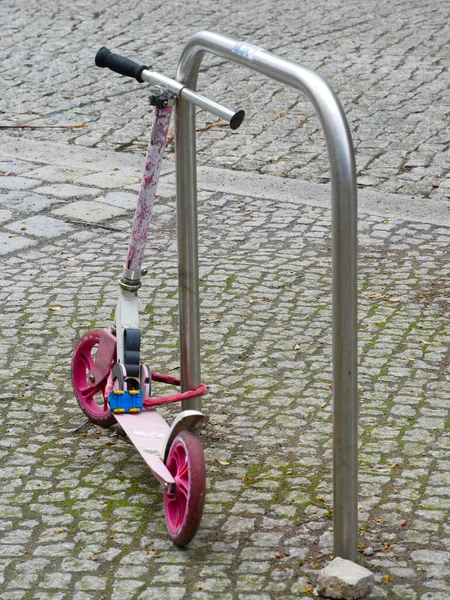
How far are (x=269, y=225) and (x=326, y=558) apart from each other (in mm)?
3436

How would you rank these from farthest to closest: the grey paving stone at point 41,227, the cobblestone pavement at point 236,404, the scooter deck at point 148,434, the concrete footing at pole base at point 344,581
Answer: the grey paving stone at point 41,227 < the scooter deck at point 148,434 < the cobblestone pavement at point 236,404 < the concrete footing at pole base at point 344,581

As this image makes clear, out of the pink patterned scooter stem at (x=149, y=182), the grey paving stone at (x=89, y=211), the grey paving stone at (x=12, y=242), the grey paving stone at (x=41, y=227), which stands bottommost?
the grey paving stone at (x=12, y=242)

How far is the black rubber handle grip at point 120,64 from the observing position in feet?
11.9

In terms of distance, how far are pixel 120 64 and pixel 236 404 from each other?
1.47 metres

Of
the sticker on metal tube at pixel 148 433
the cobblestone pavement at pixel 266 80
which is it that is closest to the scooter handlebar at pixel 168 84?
the sticker on metal tube at pixel 148 433

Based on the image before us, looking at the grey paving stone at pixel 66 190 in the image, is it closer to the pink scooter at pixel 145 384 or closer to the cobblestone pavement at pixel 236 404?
the cobblestone pavement at pixel 236 404

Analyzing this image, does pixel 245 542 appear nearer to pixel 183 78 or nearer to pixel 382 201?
pixel 183 78

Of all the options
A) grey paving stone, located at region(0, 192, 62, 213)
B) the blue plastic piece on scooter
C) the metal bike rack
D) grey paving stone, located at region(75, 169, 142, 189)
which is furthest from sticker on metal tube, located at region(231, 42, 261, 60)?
grey paving stone, located at region(75, 169, 142, 189)

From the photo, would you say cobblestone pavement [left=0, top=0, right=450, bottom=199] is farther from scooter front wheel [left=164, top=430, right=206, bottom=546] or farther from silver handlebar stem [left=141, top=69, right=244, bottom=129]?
scooter front wheel [left=164, top=430, right=206, bottom=546]

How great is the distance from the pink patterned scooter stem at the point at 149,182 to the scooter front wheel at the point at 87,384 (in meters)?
0.46

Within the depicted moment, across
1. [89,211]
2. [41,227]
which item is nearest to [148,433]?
[41,227]

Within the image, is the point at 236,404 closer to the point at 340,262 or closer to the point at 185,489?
the point at 185,489

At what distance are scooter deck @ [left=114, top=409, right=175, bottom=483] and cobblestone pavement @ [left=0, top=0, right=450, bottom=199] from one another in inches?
145

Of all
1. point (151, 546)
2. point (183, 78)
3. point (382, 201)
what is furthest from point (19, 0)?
point (151, 546)
